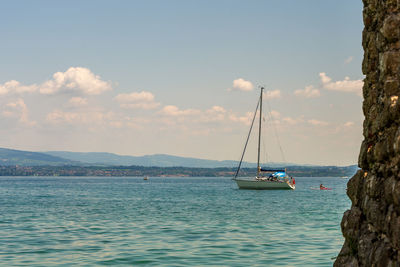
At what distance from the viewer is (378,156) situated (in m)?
8.56

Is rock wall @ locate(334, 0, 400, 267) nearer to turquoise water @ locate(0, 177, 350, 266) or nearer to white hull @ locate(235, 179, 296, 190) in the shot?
turquoise water @ locate(0, 177, 350, 266)

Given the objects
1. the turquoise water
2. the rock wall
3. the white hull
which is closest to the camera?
the rock wall

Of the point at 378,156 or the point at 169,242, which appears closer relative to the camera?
the point at 378,156

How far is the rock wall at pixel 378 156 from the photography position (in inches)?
309

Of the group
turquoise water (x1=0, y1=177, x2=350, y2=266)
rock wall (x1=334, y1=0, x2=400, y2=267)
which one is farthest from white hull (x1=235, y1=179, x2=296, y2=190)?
rock wall (x1=334, y1=0, x2=400, y2=267)

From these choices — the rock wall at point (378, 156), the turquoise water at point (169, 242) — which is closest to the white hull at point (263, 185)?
the turquoise water at point (169, 242)

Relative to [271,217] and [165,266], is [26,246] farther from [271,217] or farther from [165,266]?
[271,217]

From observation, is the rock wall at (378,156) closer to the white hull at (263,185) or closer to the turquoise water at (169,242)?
the turquoise water at (169,242)

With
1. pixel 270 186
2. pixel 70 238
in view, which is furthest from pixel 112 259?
pixel 270 186

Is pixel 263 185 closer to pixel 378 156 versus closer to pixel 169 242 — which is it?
pixel 169 242

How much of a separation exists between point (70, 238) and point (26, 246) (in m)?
4.10

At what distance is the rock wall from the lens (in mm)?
7855

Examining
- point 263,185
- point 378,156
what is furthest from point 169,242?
point 263,185

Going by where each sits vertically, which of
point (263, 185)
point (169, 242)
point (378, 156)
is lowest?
point (169, 242)
